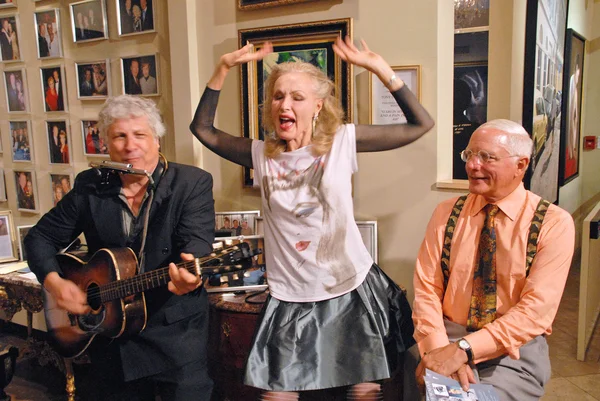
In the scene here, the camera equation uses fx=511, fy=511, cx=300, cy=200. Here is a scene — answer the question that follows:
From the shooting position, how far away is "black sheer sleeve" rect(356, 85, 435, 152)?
1756 mm

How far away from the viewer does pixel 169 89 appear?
3.00 meters

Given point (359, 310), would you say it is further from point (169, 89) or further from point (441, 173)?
point (169, 89)

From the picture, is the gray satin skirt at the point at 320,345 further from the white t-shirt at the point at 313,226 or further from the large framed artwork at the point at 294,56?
the large framed artwork at the point at 294,56

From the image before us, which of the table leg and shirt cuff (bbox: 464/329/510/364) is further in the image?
the table leg

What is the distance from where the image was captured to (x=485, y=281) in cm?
173

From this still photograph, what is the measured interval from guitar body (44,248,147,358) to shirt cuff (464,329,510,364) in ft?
3.89

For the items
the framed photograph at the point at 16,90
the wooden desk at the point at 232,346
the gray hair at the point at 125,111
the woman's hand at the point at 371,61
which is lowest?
the wooden desk at the point at 232,346

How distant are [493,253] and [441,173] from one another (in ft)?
2.83

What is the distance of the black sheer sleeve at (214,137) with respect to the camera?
6.34ft

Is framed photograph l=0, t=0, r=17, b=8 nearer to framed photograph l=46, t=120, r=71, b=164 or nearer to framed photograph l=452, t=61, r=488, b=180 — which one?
framed photograph l=46, t=120, r=71, b=164

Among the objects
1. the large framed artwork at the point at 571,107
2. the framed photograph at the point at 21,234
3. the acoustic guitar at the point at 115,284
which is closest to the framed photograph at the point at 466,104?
the large framed artwork at the point at 571,107

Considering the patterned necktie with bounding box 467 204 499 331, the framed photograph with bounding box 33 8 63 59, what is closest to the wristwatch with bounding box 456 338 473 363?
the patterned necktie with bounding box 467 204 499 331

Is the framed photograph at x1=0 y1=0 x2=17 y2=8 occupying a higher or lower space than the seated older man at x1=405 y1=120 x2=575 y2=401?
higher

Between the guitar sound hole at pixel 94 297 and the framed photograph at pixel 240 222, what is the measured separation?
0.81 m
